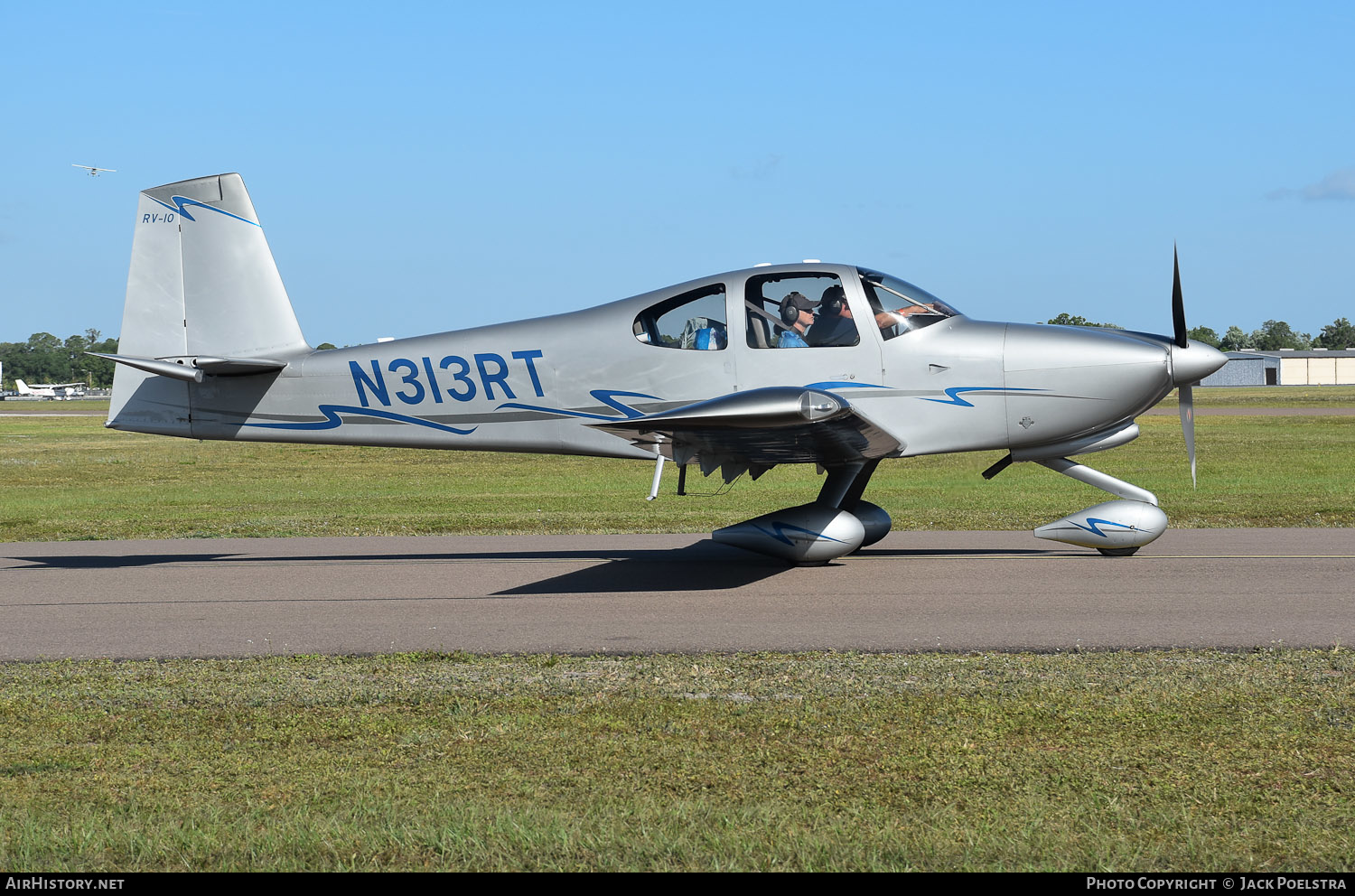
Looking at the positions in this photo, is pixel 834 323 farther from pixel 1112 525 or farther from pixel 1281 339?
pixel 1281 339

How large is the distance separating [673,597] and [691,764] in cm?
439

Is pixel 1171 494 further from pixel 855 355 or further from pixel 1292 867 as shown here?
pixel 1292 867

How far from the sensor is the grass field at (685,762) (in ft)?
12.7

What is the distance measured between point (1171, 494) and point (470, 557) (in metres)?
11.0

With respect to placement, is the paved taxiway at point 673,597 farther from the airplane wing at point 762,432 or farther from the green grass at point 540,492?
the green grass at point 540,492

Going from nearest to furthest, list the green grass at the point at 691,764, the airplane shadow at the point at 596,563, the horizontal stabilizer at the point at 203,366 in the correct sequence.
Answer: the green grass at the point at 691,764 < the airplane shadow at the point at 596,563 < the horizontal stabilizer at the point at 203,366

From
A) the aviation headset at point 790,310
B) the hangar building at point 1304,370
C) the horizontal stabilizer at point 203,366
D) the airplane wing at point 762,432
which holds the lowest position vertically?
the hangar building at point 1304,370

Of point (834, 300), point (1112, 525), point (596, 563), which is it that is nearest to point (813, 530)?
point (834, 300)

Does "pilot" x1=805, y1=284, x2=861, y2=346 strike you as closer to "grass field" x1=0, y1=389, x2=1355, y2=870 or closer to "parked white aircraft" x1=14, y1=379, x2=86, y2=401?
"grass field" x1=0, y1=389, x2=1355, y2=870

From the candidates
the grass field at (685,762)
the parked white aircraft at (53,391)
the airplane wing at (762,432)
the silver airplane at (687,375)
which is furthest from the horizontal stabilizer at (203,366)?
the parked white aircraft at (53,391)

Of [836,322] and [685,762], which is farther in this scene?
[836,322]

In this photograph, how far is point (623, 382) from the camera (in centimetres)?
1045

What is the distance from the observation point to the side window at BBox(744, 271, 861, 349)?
10039 mm

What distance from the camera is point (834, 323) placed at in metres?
10.0
